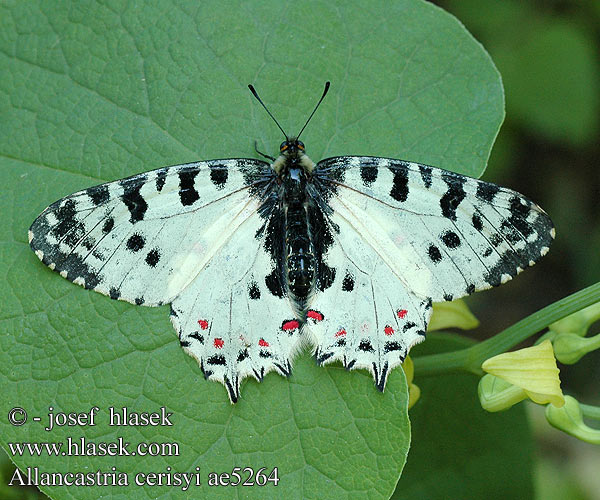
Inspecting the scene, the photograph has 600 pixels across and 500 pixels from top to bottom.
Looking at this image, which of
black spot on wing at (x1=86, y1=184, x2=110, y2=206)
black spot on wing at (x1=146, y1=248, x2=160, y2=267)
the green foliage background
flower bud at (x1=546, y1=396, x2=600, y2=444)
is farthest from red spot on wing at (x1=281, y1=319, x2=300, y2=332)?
flower bud at (x1=546, y1=396, x2=600, y2=444)

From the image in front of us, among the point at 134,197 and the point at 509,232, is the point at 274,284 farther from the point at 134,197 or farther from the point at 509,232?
the point at 509,232

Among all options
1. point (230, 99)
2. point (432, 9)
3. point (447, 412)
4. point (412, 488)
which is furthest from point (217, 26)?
point (412, 488)

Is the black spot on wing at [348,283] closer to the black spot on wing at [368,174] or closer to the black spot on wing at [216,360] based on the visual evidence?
the black spot on wing at [368,174]

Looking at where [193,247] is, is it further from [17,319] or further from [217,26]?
[217,26]

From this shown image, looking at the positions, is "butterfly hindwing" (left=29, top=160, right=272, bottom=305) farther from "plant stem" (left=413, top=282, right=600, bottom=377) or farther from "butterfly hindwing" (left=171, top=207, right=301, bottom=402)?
"plant stem" (left=413, top=282, right=600, bottom=377)

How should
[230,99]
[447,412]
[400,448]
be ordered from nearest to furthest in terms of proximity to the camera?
[400,448] → [230,99] → [447,412]

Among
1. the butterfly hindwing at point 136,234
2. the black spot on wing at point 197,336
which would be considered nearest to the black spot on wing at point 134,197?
the butterfly hindwing at point 136,234

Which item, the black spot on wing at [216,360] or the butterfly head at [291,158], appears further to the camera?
the butterfly head at [291,158]
